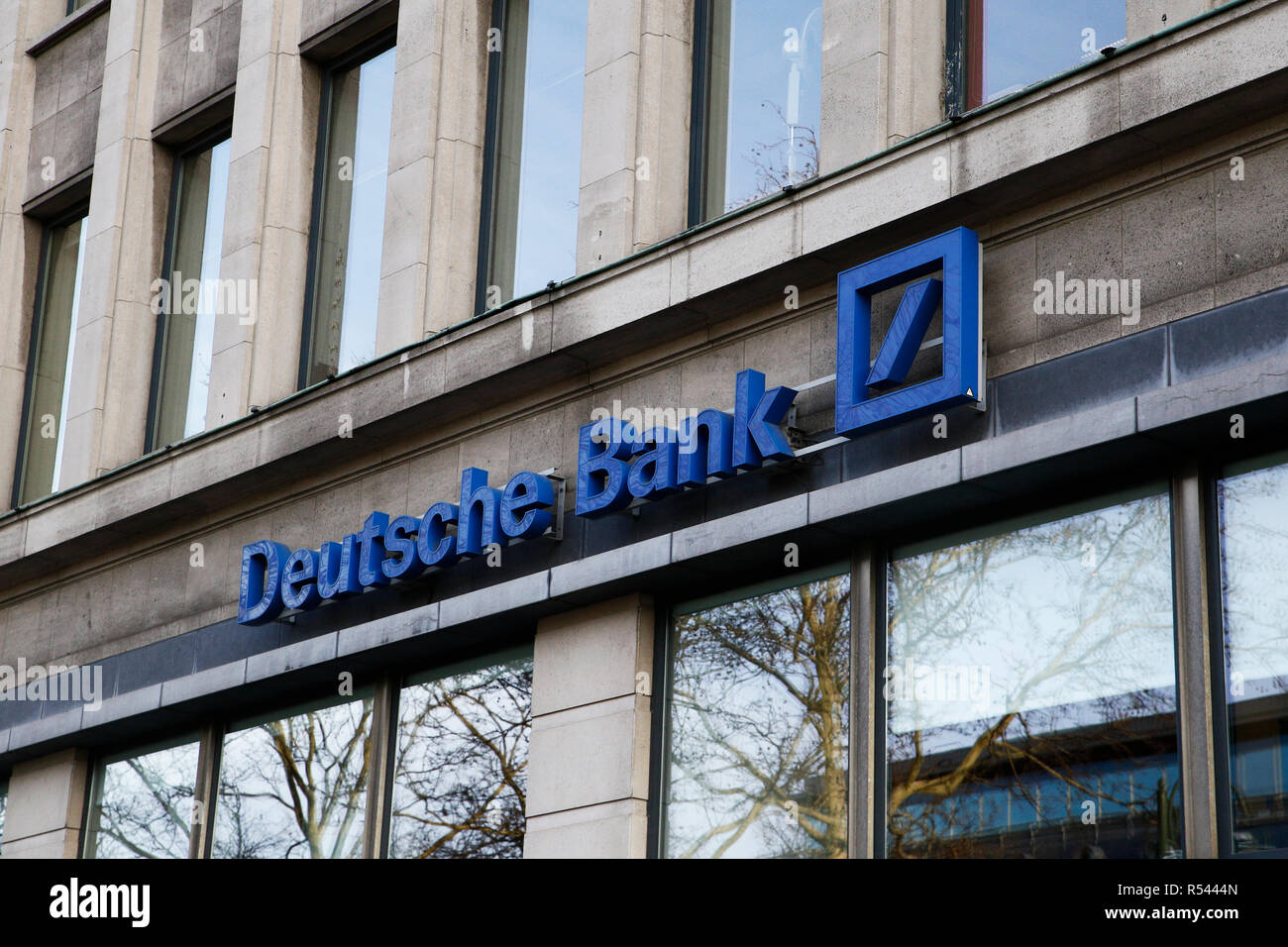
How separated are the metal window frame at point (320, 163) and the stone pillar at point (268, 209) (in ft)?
0.19

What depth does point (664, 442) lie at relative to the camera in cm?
1540

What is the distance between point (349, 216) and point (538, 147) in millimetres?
2693

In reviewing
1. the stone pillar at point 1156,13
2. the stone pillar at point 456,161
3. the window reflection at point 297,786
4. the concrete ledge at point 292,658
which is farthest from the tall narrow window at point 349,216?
the stone pillar at point 1156,13

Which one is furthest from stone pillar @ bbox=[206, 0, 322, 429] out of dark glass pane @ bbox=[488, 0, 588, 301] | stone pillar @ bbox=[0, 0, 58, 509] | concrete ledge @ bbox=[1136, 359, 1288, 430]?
concrete ledge @ bbox=[1136, 359, 1288, 430]

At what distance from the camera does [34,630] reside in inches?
858

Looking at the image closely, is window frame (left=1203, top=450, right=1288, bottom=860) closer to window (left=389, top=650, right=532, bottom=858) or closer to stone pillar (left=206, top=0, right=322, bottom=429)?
window (left=389, top=650, right=532, bottom=858)

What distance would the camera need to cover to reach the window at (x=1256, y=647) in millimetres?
11891

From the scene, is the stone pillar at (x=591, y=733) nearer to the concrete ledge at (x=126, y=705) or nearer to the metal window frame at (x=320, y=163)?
the concrete ledge at (x=126, y=705)

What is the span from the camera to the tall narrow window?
1998cm

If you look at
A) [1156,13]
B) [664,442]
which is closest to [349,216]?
[664,442]

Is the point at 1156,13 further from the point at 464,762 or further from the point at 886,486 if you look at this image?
the point at 464,762

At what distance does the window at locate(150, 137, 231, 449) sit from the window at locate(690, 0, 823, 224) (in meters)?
6.43
